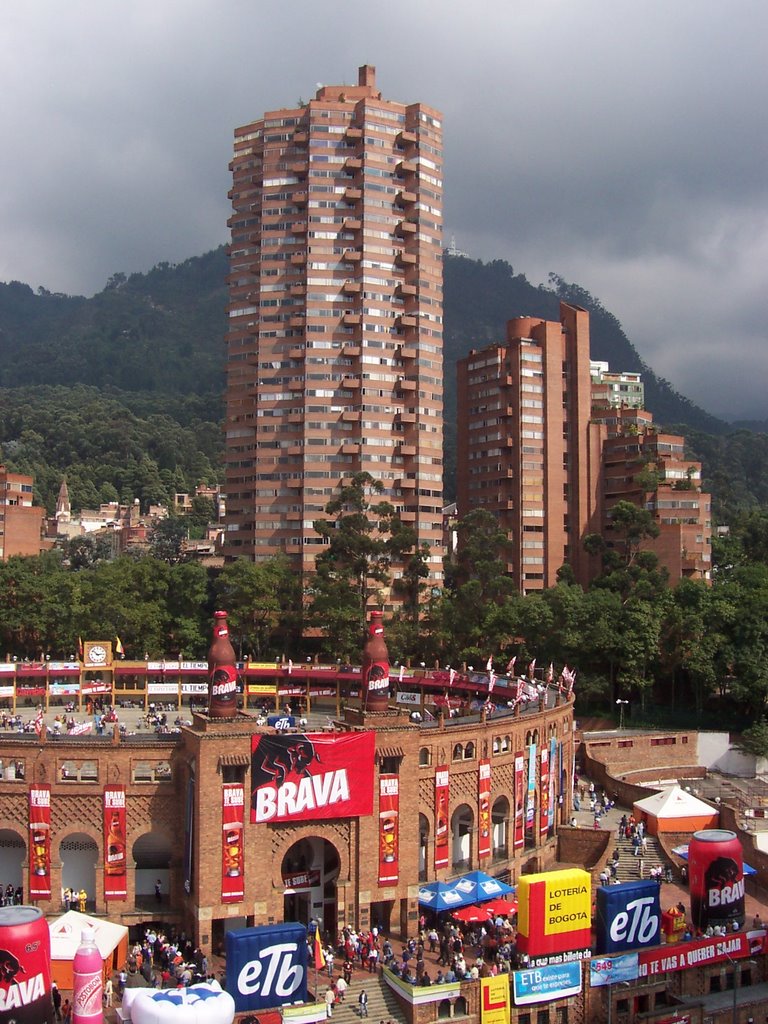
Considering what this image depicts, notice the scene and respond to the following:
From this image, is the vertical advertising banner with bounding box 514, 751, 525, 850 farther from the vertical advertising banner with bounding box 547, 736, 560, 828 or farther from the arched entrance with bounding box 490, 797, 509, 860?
the vertical advertising banner with bounding box 547, 736, 560, 828

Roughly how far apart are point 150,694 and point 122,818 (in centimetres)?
4524

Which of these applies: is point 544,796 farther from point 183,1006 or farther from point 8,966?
point 8,966

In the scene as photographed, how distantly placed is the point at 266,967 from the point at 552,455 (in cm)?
10095

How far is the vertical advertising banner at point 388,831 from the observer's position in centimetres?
5155

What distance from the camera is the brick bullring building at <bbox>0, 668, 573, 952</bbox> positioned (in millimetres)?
48500

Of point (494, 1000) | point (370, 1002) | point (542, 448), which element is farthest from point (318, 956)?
point (542, 448)

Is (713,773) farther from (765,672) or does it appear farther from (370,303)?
(370,303)

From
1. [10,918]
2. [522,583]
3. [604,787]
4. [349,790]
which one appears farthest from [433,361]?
[10,918]

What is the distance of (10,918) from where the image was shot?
125ft

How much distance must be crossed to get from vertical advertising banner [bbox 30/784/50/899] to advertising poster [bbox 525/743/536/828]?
25540mm

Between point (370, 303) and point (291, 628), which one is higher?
point (370, 303)

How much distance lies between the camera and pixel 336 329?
130 meters

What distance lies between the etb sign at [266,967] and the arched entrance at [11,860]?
13942 millimetres

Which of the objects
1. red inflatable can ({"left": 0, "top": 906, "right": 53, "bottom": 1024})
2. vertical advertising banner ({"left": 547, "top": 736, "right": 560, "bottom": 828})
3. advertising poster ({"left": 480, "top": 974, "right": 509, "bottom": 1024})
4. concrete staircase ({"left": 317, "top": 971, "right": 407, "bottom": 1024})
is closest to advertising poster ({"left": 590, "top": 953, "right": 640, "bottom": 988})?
advertising poster ({"left": 480, "top": 974, "right": 509, "bottom": 1024})
